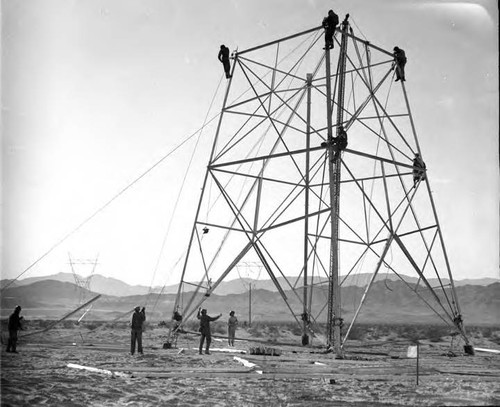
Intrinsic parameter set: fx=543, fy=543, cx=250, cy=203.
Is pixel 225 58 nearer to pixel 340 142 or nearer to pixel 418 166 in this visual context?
pixel 340 142

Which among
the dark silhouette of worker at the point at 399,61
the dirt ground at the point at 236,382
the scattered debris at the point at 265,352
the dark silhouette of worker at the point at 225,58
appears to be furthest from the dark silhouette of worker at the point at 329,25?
the scattered debris at the point at 265,352

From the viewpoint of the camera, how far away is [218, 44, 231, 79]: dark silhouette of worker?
17.4 meters

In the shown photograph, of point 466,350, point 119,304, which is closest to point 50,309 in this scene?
point 119,304

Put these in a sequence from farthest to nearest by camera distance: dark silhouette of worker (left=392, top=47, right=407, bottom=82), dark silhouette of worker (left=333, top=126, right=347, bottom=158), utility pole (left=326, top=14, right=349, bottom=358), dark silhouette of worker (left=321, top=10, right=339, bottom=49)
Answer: dark silhouette of worker (left=392, top=47, right=407, bottom=82) < dark silhouette of worker (left=321, top=10, right=339, bottom=49) < dark silhouette of worker (left=333, top=126, right=347, bottom=158) < utility pole (left=326, top=14, right=349, bottom=358)

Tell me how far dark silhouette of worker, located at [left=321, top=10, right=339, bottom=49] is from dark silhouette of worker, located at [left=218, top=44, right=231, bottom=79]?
3.19m

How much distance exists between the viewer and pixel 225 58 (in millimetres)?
17484

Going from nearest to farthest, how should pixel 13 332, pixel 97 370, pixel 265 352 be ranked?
pixel 97 370, pixel 13 332, pixel 265 352

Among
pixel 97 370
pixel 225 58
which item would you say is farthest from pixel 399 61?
pixel 97 370

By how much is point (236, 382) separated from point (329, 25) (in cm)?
1060

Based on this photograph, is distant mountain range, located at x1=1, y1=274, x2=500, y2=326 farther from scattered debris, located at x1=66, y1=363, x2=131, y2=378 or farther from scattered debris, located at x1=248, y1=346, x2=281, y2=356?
scattered debris, located at x1=66, y1=363, x2=131, y2=378

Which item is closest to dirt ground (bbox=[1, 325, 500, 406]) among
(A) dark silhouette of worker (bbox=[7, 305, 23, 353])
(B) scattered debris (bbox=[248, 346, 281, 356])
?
(A) dark silhouette of worker (bbox=[7, 305, 23, 353])

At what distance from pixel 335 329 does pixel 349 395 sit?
6519 millimetres

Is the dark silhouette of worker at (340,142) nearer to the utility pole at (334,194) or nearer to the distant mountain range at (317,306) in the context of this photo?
the utility pole at (334,194)

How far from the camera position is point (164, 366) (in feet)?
43.4
